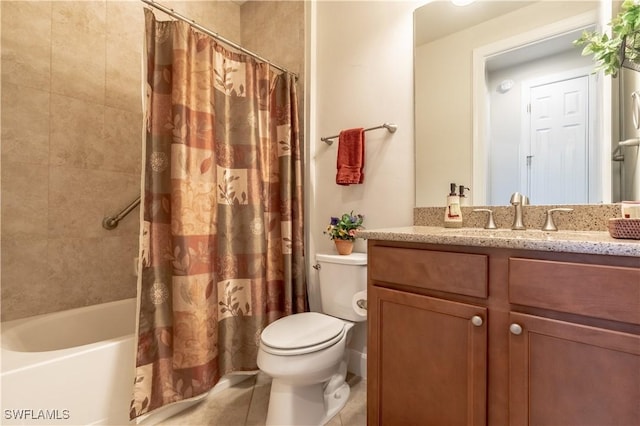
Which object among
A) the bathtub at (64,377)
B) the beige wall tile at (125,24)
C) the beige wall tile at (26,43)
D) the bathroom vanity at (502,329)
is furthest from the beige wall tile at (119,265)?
the bathroom vanity at (502,329)

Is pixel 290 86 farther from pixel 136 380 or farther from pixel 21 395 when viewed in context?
pixel 21 395

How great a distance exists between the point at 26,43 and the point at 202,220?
4.49 feet

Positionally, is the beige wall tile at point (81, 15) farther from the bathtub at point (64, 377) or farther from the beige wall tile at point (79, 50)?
the bathtub at point (64, 377)

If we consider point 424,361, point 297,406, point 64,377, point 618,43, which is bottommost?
point 297,406

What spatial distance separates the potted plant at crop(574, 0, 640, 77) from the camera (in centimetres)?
97

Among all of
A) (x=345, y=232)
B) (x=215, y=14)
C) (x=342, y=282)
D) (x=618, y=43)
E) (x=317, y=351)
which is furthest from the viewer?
(x=215, y=14)

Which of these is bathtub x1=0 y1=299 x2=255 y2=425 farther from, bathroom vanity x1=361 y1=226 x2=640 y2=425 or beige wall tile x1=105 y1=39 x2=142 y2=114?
beige wall tile x1=105 y1=39 x2=142 y2=114

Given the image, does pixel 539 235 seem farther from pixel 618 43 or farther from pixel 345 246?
pixel 345 246

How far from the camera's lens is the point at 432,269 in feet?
3.10

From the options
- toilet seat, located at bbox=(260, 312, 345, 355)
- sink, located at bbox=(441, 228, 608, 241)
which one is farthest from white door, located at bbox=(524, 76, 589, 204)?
toilet seat, located at bbox=(260, 312, 345, 355)

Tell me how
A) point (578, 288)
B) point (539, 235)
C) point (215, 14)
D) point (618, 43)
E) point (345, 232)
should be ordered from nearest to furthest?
point (578, 288), point (539, 235), point (618, 43), point (345, 232), point (215, 14)

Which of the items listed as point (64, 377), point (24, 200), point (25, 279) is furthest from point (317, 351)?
point (24, 200)

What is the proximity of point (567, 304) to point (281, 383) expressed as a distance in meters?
1.12

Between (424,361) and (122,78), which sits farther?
(122,78)
